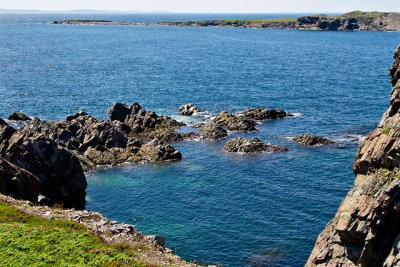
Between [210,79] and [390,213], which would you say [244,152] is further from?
[210,79]

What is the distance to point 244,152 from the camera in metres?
85.1

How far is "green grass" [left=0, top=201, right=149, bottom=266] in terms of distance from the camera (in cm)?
3291

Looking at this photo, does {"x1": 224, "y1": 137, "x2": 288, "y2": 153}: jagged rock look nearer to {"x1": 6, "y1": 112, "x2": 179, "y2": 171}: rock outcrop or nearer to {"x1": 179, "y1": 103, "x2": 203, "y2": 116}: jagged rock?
{"x1": 6, "y1": 112, "x2": 179, "y2": 171}: rock outcrop

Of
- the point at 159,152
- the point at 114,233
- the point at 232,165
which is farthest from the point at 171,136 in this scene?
the point at 114,233

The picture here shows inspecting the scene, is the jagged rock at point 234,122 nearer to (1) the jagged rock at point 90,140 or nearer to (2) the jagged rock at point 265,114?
(2) the jagged rock at point 265,114

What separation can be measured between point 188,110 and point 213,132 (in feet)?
70.5

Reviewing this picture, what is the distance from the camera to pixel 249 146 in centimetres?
8575

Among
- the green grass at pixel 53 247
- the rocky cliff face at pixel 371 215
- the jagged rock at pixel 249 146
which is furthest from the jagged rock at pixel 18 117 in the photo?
the rocky cliff face at pixel 371 215

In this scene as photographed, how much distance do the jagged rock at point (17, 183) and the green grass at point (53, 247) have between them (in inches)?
465

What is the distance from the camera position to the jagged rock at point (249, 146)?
85562mm

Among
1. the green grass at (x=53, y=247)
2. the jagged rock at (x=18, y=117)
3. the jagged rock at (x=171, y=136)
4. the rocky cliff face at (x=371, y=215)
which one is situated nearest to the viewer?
the green grass at (x=53, y=247)

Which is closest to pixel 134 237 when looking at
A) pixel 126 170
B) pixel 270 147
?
pixel 126 170

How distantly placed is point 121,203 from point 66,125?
33.4 meters

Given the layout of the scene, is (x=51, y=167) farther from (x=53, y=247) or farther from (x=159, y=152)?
(x=53, y=247)
